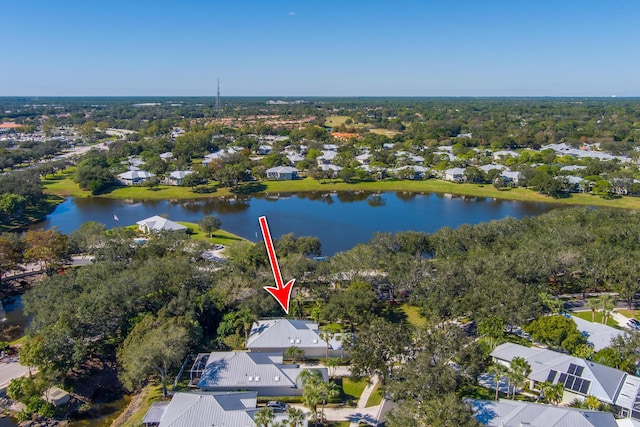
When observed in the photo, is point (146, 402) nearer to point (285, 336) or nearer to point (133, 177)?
point (285, 336)

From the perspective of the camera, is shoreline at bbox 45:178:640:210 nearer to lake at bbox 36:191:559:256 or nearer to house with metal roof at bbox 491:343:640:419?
lake at bbox 36:191:559:256

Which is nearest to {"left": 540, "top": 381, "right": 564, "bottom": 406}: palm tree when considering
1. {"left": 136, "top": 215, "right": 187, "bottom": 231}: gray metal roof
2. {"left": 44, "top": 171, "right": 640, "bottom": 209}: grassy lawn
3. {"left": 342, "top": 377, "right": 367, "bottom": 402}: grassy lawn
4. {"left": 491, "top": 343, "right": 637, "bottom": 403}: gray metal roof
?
{"left": 491, "top": 343, "right": 637, "bottom": 403}: gray metal roof

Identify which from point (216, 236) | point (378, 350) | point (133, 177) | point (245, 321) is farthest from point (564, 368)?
point (133, 177)

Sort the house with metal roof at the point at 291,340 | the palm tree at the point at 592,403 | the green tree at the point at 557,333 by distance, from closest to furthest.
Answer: the palm tree at the point at 592,403
the green tree at the point at 557,333
the house with metal roof at the point at 291,340

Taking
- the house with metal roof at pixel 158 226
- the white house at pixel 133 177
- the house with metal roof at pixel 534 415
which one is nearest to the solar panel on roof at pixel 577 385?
the house with metal roof at pixel 534 415

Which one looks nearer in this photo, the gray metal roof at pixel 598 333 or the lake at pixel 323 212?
the gray metal roof at pixel 598 333

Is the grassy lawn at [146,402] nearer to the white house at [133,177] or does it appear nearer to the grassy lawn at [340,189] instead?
the grassy lawn at [340,189]

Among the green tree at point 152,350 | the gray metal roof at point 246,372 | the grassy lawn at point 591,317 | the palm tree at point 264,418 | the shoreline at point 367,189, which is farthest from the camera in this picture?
the shoreline at point 367,189

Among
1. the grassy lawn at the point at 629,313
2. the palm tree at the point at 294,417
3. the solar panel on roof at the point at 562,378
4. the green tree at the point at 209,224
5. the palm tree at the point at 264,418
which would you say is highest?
the green tree at the point at 209,224
